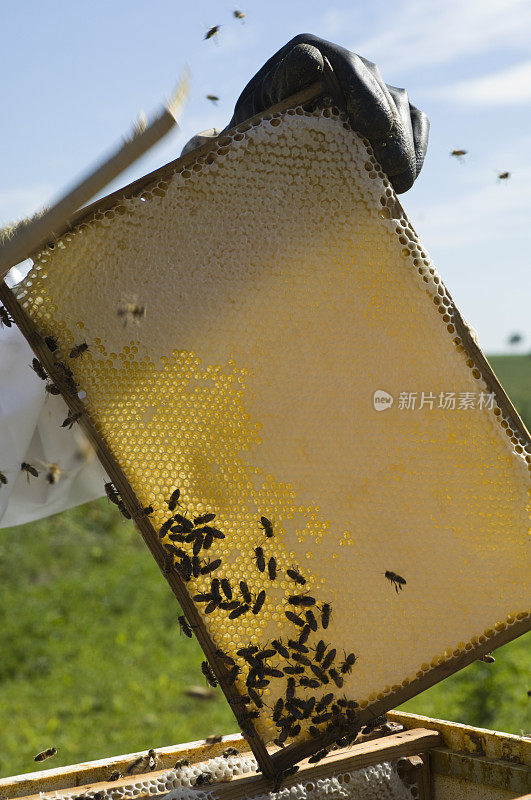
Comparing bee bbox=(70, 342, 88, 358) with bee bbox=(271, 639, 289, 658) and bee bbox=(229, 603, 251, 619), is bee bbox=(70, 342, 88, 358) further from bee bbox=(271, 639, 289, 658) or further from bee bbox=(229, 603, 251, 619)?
bee bbox=(271, 639, 289, 658)

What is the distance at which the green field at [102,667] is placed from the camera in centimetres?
712

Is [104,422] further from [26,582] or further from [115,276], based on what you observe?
[26,582]

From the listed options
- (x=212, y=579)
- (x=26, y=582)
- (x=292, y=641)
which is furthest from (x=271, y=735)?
Result: (x=26, y=582)

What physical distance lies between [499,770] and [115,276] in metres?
1.89

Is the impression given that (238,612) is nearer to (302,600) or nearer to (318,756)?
(302,600)

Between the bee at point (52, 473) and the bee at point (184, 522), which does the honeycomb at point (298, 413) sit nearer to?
the bee at point (184, 522)

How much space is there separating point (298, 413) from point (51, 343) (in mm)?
695

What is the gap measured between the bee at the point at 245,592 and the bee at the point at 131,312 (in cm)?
77

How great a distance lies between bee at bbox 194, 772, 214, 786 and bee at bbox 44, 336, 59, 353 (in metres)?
1.30

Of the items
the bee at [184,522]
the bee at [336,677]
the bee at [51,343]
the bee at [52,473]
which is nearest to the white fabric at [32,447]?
the bee at [52,473]

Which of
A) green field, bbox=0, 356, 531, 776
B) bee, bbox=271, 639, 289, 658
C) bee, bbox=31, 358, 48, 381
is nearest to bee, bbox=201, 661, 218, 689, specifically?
bee, bbox=271, 639, 289, 658

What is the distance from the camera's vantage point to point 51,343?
6.61 ft

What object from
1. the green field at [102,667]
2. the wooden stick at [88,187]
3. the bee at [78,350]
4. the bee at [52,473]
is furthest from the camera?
the green field at [102,667]

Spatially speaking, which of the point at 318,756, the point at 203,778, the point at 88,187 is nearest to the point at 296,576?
the point at 318,756
